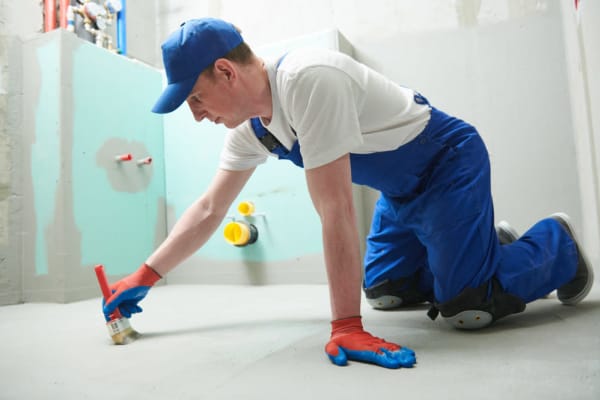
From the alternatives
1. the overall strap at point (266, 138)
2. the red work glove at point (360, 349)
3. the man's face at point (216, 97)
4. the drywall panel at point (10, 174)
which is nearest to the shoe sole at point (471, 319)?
the red work glove at point (360, 349)

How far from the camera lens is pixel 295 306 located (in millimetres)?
1453

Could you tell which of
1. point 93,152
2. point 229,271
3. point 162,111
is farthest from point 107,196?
point 162,111

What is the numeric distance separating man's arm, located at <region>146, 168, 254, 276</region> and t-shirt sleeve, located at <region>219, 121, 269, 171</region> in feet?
0.08

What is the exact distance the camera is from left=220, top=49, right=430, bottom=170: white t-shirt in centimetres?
82

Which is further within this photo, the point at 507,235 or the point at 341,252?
the point at 507,235

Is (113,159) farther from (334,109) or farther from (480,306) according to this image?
(480,306)

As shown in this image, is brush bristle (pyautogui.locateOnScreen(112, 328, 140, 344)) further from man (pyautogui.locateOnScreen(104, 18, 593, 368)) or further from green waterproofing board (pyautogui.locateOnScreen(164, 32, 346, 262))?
green waterproofing board (pyautogui.locateOnScreen(164, 32, 346, 262))

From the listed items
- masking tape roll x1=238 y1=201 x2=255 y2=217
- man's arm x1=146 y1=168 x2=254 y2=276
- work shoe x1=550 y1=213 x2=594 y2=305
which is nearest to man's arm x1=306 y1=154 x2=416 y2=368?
man's arm x1=146 y1=168 x2=254 y2=276

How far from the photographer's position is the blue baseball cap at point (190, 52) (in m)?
0.87

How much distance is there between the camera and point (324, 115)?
0.82 m

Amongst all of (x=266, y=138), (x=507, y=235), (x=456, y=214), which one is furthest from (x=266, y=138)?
(x=507, y=235)

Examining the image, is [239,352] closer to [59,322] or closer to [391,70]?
[59,322]

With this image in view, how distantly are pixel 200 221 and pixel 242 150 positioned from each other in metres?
0.23

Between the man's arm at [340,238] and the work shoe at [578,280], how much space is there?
0.69 m
